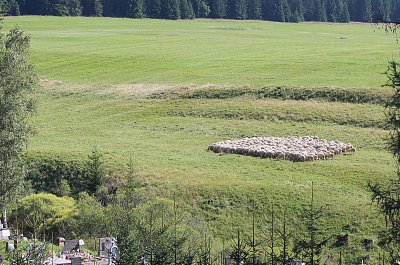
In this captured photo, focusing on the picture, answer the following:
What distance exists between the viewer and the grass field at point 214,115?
38.8 meters

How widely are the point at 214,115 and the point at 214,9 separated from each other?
120 m

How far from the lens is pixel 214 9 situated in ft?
579

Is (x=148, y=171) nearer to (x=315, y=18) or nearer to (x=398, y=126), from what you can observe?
(x=398, y=126)

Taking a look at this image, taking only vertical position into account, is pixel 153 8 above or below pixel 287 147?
above

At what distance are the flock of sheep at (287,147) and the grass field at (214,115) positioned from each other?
1008 millimetres

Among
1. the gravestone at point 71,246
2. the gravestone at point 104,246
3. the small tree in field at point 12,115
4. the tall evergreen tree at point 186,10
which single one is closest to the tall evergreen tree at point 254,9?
the tall evergreen tree at point 186,10

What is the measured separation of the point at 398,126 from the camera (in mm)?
11133

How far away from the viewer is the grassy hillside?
73.5 meters

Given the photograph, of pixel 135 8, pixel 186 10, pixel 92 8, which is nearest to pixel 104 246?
pixel 135 8

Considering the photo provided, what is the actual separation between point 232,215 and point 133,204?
19.5ft

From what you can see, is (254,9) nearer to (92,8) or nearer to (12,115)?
(92,8)

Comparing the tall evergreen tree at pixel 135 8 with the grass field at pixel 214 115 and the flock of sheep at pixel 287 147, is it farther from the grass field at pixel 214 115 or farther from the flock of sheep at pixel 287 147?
the flock of sheep at pixel 287 147

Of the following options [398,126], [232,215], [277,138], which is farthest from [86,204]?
[398,126]

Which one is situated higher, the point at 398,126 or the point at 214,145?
the point at 398,126
